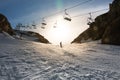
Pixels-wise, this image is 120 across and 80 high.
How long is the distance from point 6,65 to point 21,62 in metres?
1.17

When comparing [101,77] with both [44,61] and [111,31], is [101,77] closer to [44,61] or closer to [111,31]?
[44,61]

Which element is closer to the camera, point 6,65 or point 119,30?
point 6,65

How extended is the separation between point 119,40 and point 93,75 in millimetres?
21933

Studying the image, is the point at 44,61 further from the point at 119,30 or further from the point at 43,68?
the point at 119,30

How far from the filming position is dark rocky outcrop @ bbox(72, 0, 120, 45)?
34.5m

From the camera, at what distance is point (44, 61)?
15188 mm

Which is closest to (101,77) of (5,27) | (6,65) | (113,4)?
(6,65)

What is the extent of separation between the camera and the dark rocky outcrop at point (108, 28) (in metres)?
34.5

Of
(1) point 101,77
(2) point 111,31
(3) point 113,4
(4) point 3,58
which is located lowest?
(1) point 101,77

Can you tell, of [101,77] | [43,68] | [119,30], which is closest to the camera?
[101,77]

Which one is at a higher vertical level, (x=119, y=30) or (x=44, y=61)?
(x=119, y=30)

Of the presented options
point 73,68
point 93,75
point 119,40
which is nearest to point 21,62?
point 73,68

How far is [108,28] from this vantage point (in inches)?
1444

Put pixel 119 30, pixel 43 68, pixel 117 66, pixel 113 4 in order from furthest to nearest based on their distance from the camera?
pixel 113 4, pixel 119 30, pixel 117 66, pixel 43 68
